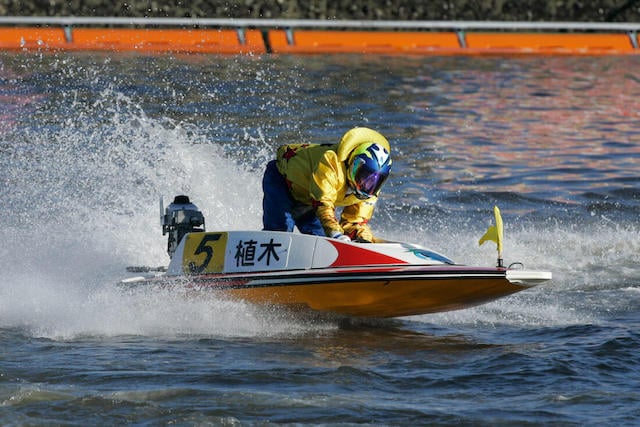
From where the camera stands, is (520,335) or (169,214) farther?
(169,214)

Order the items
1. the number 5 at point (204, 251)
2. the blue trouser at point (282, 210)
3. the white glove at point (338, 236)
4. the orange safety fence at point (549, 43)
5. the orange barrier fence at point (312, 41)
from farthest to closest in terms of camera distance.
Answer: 1. the orange safety fence at point (549, 43)
2. the orange barrier fence at point (312, 41)
3. the blue trouser at point (282, 210)
4. the number 5 at point (204, 251)
5. the white glove at point (338, 236)

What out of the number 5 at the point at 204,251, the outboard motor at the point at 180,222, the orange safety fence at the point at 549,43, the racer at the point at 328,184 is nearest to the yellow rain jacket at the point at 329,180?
the racer at the point at 328,184

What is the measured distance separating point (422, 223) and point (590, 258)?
6.98 ft

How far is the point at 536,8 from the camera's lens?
1105 inches

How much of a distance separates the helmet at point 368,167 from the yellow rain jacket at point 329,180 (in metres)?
0.08

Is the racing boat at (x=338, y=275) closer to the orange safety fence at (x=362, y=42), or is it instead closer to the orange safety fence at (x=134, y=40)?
the orange safety fence at (x=134, y=40)

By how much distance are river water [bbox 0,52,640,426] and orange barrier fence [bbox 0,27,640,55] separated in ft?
3.90

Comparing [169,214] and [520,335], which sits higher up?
[169,214]

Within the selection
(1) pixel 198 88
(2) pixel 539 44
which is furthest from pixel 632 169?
(2) pixel 539 44

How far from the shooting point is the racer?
821cm

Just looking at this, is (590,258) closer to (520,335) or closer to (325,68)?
(520,335)

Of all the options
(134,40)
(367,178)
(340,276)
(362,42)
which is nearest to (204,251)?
(340,276)

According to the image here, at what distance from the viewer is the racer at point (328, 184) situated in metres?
8.21

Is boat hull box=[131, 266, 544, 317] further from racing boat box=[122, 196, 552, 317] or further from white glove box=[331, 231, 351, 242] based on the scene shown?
white glove box=[331, 231, 351, 242]
